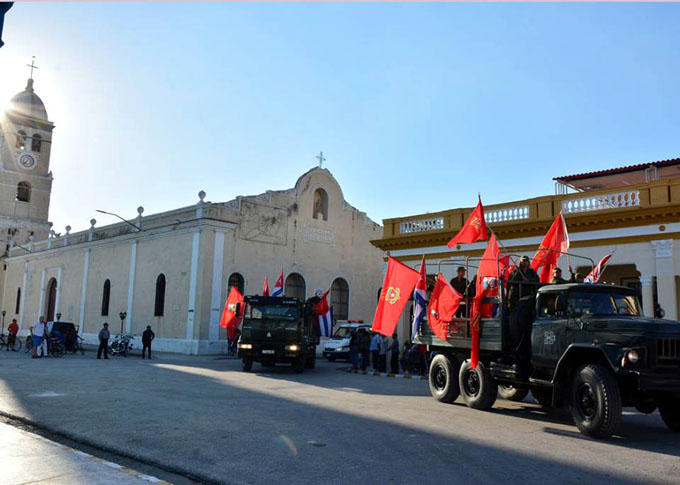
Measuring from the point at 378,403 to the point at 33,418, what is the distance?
6.48 metres

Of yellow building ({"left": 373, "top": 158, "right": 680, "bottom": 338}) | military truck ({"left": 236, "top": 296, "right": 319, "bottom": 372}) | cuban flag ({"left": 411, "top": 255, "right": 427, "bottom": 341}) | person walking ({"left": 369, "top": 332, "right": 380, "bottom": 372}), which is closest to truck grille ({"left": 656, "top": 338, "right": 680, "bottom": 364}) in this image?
cuban flag ({"left": 411, "top": 255, "right": 427, "bottom": 341})

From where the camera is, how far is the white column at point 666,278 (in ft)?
61.6

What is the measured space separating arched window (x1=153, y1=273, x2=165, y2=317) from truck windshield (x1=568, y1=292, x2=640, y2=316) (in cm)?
2684

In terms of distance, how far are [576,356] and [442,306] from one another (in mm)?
3806

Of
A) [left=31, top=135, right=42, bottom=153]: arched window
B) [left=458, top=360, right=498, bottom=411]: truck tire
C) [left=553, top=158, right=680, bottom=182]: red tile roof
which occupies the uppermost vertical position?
[left=31, top=135, right=42, bottom=153]: arched window

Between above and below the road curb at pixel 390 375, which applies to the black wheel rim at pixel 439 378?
above

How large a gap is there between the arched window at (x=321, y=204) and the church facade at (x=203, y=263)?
0.22 ft

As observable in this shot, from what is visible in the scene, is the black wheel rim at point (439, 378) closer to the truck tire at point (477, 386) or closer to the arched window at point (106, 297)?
the truck tire at point (477, 386)

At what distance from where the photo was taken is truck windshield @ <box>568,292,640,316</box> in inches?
407

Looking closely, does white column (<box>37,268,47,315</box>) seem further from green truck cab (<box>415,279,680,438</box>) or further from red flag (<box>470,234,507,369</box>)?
red flag (<box>470,234,507,369</box>)

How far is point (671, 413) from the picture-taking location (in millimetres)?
10211

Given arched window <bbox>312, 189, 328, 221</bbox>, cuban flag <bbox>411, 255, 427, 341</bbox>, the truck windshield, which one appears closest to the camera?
the truck windshield

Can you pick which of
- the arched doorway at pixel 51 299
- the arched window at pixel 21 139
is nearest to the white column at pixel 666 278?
the arched doorway at pixel 51 299

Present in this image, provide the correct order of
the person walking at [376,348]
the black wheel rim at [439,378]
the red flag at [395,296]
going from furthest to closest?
the person walking at [376,348], the red flag at [395,296], the black wheel rim at [439,378]
